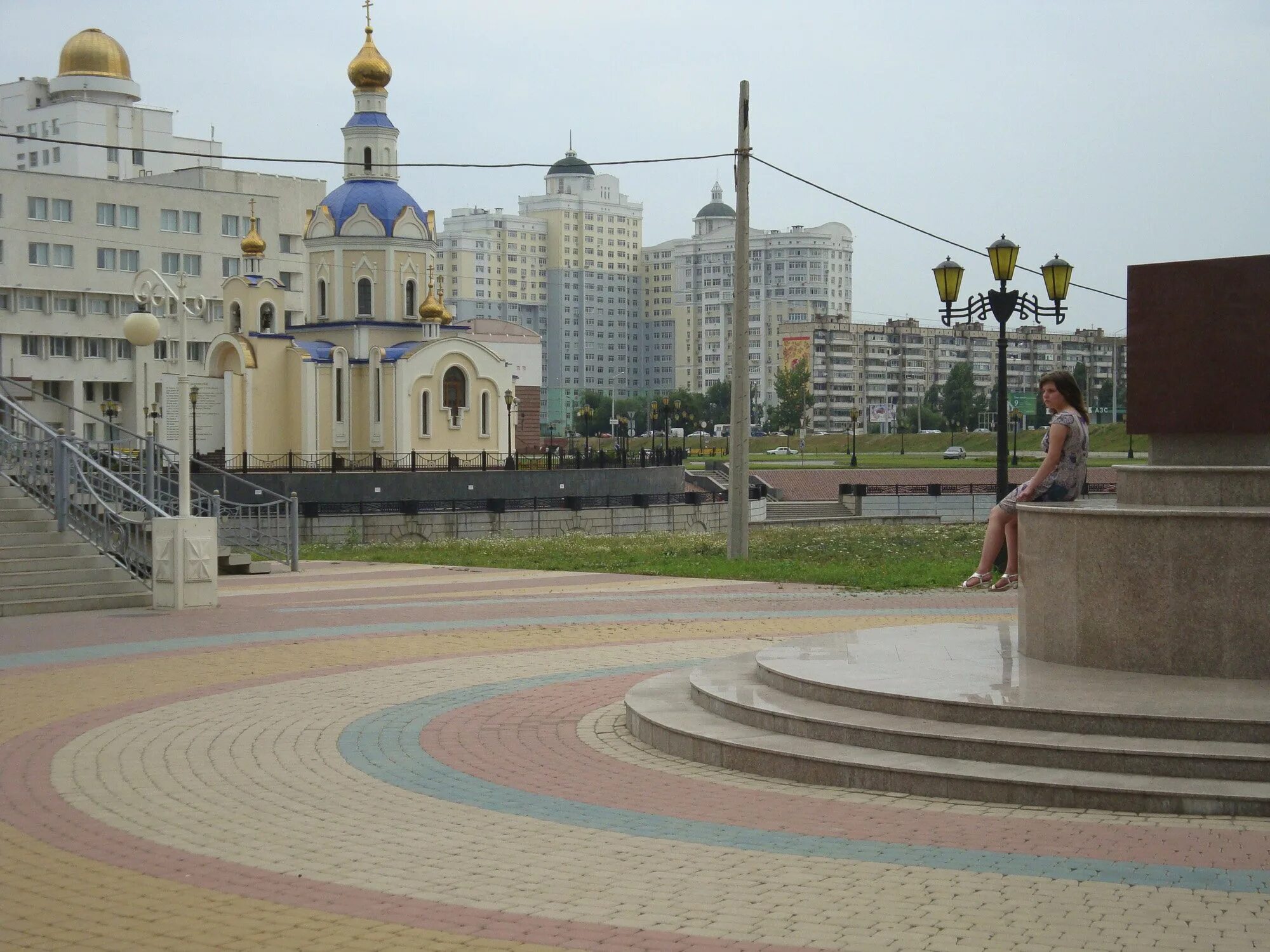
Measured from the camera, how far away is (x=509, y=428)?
58281 mm

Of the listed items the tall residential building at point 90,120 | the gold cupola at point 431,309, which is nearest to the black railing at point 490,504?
the gold cupola at point 431,309

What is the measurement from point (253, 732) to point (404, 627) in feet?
19.9

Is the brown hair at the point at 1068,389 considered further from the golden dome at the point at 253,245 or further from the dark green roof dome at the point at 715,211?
the dark green roof dome at the point at 715,211

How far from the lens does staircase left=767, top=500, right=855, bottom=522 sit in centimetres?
5344

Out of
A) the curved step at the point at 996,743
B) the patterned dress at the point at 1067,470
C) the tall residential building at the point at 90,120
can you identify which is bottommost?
the curved step at the point at 996,743

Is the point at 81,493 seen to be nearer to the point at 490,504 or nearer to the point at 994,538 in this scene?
the point at 994,538

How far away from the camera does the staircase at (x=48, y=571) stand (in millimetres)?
18062

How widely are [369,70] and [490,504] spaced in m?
21.6

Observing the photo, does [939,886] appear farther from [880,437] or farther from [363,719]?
[880,437]

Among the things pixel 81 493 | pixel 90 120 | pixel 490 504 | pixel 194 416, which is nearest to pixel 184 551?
pixel 81 493

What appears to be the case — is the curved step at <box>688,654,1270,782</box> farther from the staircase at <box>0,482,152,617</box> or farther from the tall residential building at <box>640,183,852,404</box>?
the tall residential building at <box>640,183,852,404</box>

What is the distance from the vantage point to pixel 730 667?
11156 mm

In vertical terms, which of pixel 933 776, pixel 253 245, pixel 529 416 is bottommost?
pixel 933 776

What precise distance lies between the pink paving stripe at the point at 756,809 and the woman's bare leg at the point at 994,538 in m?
3.43
